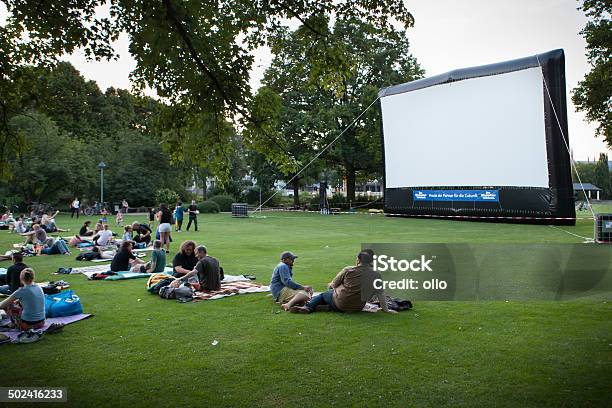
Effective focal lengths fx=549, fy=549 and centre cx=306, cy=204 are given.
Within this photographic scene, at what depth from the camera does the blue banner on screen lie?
28141 mm

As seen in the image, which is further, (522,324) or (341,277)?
(341,277)

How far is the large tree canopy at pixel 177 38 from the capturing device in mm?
6527

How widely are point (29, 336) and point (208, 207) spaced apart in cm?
3681

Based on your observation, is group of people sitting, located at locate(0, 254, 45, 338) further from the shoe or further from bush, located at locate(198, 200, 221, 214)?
bush, located at locate(198, 200, 221, 214)

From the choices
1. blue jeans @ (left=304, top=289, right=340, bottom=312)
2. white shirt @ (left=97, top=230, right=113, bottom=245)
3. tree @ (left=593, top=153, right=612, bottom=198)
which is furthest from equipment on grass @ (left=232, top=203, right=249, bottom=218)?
tree @ (left=593, top=153, right=612, bottom=198)

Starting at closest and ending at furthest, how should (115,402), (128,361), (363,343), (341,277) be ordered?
1. (115,402)
2. (128,361)
3. (363,343)
4. (341,277)

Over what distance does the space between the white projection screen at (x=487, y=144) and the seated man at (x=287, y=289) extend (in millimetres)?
20117

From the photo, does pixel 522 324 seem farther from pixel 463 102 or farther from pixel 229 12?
pixel 463 102

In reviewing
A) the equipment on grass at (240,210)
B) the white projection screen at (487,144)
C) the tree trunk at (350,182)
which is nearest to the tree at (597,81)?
the white projection screen at (487,144)

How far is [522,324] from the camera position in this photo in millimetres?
7668

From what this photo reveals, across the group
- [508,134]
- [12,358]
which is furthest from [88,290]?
[508,134]

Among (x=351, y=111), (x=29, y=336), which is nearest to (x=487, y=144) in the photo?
(x=351, y=111)

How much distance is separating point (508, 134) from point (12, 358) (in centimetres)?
2514

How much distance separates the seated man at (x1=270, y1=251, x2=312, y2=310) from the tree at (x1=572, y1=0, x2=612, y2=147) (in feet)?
81.7
